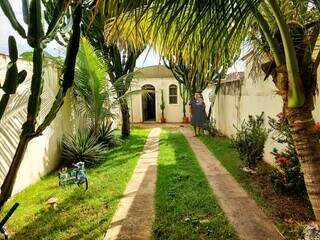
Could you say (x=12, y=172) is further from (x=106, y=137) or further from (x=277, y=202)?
(x=106, y=137)

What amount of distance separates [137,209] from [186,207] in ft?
2.78

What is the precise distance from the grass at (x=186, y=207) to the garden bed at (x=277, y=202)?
2.48 feet

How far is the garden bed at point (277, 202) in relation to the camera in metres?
5.09

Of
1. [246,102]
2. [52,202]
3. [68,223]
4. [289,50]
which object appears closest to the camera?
[289,50]

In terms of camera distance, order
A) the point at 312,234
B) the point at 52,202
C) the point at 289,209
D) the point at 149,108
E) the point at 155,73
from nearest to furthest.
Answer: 1. the point at 312,234
2. the point at 289,209
3. the point at 52,202
4. the point at 155,73
5. the point at 149,108

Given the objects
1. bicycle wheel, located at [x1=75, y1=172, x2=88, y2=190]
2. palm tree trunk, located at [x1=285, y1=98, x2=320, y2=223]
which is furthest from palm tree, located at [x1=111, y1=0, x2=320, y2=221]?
bicycle wheel, located at [x1=75, y1=172, x2=88, y2=190]

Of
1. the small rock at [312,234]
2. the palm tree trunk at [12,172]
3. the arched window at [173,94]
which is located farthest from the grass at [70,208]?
the arched window at [173,94]

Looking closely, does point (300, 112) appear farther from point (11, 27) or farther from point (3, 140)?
point (3, 140)

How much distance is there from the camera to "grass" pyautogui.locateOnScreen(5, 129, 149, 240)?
531 cm

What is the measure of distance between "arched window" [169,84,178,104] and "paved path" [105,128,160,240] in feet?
51.3

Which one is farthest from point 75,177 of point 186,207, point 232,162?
point 232,162

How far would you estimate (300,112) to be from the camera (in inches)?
122

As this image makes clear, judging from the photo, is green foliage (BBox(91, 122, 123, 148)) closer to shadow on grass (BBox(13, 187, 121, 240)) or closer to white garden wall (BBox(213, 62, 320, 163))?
white garden wall (BBox(213, 62, 320, 163))

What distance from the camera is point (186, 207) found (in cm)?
611
